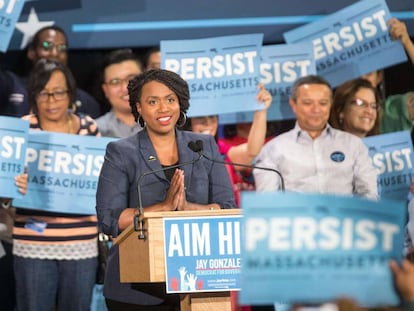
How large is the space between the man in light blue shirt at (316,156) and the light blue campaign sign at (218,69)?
0.94ft

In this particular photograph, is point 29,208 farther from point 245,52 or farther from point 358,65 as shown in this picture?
point 358,65

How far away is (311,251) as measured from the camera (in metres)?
2.35

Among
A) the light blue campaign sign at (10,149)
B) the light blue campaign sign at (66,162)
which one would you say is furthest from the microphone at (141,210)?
the light blue campaign sign at (66,162)

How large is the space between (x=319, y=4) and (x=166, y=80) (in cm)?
289

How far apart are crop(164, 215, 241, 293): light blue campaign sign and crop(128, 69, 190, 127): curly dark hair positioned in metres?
0.79

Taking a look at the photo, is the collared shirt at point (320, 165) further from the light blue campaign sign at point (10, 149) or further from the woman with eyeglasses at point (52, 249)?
the light blue campaign sign at point (10, 149)

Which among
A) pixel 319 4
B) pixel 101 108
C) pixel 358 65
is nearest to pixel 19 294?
pixel 101 108

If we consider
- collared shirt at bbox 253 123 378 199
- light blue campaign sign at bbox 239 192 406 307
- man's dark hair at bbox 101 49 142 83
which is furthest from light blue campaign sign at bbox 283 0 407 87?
light blue campaign sign at bbox 239 192 406 307

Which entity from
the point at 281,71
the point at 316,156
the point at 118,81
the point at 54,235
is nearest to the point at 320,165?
the point at 316,156

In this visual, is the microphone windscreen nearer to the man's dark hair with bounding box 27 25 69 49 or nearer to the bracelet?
the bracelet

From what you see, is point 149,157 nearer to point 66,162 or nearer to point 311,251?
point 66,162

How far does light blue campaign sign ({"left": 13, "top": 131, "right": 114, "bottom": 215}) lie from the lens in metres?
5.35

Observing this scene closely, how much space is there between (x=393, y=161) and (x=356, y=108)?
0.40m

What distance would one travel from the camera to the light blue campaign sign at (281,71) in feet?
19.3
